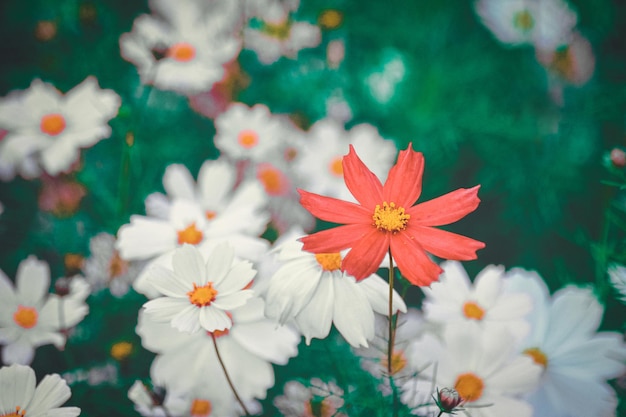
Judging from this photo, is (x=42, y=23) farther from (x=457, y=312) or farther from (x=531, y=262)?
(x=531, y=262)

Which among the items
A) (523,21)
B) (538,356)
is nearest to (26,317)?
(538,356)

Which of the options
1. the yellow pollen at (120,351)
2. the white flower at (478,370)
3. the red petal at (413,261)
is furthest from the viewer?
the yellow pollen at (120,351)

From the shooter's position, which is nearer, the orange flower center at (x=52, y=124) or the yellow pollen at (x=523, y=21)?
the orange flower center at (x=52, y=124)

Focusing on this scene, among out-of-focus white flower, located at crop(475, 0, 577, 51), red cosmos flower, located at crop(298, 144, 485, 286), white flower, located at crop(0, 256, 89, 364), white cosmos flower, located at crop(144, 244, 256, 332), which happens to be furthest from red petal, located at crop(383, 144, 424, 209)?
out-of-focus white flower, located at crop(475, 0, 577, 51)

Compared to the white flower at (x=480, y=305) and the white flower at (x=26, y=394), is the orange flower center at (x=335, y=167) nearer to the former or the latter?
the white flower at (x=480, y=305)

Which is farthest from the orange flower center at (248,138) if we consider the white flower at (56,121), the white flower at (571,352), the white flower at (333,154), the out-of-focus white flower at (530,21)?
the out-of-focus white flower at (530,21)
